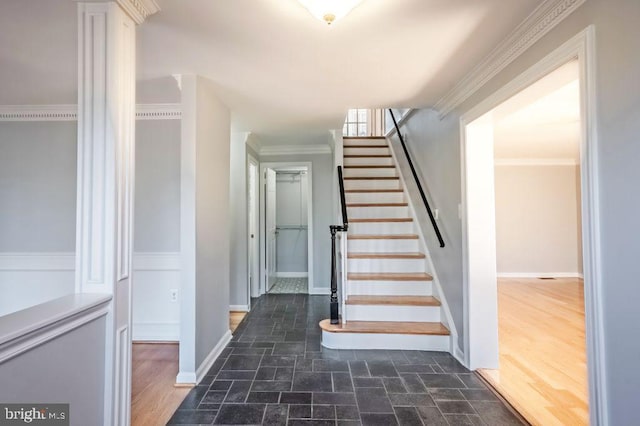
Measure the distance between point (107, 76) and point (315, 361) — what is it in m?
2.40

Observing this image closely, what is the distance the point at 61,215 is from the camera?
3055 millimetres

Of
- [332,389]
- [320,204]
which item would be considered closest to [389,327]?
[332,389]

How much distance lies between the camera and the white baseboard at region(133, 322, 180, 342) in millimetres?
3078

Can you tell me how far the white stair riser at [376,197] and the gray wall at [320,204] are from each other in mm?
659

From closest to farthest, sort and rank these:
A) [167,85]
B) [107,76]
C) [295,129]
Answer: [107,76], [167,85], [295,129]

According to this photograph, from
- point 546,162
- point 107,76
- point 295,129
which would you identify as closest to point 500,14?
point 107,76

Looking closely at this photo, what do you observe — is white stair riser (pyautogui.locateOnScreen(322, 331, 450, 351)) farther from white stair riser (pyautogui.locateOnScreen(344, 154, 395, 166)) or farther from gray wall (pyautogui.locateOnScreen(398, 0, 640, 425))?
white stair riser (pyautogui.locateOnScreen(344, 154, 395, 166))

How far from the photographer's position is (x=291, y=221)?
251 inches

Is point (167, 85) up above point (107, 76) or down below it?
above

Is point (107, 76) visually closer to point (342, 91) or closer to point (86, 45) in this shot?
A: point (86, 45)

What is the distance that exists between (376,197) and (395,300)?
165 centimetres

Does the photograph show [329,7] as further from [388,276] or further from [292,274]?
[292,274]

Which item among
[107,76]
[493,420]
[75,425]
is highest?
[107,76]

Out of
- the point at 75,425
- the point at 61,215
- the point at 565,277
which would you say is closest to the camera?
the point at 75,425
